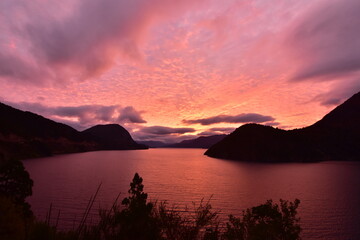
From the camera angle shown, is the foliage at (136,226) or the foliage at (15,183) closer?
the foliage at (136,226)

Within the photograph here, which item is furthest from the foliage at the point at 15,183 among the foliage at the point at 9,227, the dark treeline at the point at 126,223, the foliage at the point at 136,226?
the foliage at the point at 9,227

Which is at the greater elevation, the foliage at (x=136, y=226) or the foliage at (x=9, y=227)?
the foliage at (x=9, y=227)

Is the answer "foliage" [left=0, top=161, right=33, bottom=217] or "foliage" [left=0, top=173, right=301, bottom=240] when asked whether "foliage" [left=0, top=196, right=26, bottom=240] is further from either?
"foliage" [left=0, top=161, right=33, bottom=217]

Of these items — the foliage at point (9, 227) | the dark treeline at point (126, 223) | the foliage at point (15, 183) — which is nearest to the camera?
the foliage at point (9, 227)

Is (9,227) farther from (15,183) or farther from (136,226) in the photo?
(15,183)

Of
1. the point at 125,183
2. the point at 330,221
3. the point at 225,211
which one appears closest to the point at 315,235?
the point at 330,221

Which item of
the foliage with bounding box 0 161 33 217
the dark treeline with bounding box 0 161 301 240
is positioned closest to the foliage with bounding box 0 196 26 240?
the dark treeline with bounding box 0 161 301 240

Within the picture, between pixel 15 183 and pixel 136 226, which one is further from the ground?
pixel 15 183

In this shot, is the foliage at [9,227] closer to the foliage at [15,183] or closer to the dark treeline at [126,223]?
the dark treeline at [126,223]

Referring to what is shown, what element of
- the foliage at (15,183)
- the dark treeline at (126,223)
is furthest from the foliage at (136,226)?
the foliage at (15,183)

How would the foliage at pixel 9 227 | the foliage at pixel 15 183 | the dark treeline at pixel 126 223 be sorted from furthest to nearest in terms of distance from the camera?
the foliage at pixel 15 183 → the dark treeline at pixel 126 223 → the foliage at pixel 9 227

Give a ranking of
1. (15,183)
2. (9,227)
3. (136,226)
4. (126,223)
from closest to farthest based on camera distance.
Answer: (9,227)
(136,226)
(126,223)
(15,183)

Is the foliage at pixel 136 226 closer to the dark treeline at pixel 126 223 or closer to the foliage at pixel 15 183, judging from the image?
the dark treeline at pixel 126 223

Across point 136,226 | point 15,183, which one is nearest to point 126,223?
point 136,226
